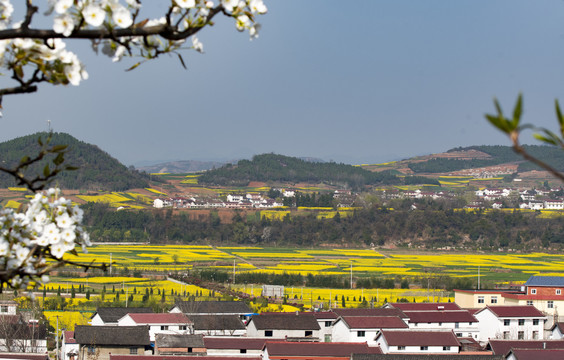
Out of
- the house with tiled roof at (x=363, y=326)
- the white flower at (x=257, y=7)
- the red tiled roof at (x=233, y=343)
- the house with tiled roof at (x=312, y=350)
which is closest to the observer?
the white flower at (x=257, y=7)

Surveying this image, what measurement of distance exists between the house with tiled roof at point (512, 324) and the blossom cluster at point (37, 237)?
2255 centimetres

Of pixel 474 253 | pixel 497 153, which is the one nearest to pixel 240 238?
pixel 474 253

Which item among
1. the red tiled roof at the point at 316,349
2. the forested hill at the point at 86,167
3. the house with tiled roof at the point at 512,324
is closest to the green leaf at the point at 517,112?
the red tiled roof at the point at 316,349

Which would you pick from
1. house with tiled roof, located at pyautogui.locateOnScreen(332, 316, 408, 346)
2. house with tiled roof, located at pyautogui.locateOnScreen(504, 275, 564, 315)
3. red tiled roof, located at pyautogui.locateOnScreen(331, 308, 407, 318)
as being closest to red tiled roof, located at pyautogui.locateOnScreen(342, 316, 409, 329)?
house with tiled roof, located at pyautogui.locateOnScreen(332, 316, 408, 346)

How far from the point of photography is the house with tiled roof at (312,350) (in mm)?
18562

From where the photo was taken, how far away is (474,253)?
65438mm

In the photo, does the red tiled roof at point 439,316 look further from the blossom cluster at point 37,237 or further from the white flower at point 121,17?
the white flower at point 121,17

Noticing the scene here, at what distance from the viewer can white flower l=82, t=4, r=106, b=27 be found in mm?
2283

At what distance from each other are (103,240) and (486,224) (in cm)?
3161

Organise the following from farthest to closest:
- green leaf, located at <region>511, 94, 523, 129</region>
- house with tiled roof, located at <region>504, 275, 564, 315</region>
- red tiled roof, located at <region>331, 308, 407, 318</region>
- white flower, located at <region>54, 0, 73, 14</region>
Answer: house with tiled roof, located at <region>504, 275, 564, 315</region> < red tiled roof, located at <region>331, 308, 407, 318</region> < white flower, located at <region>54, 0, 73, 14</region> < green leaf, located at <region>511, 94, 523, 129</region>

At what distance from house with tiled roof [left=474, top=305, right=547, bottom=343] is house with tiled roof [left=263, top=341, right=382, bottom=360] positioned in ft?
21.4

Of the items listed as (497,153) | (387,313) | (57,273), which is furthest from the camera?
(497,153)

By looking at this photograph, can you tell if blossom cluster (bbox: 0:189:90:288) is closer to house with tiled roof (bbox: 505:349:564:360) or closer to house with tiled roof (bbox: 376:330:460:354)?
house with tiled roof (bbox: 505:349:564:360)

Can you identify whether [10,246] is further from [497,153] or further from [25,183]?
[497,153]
